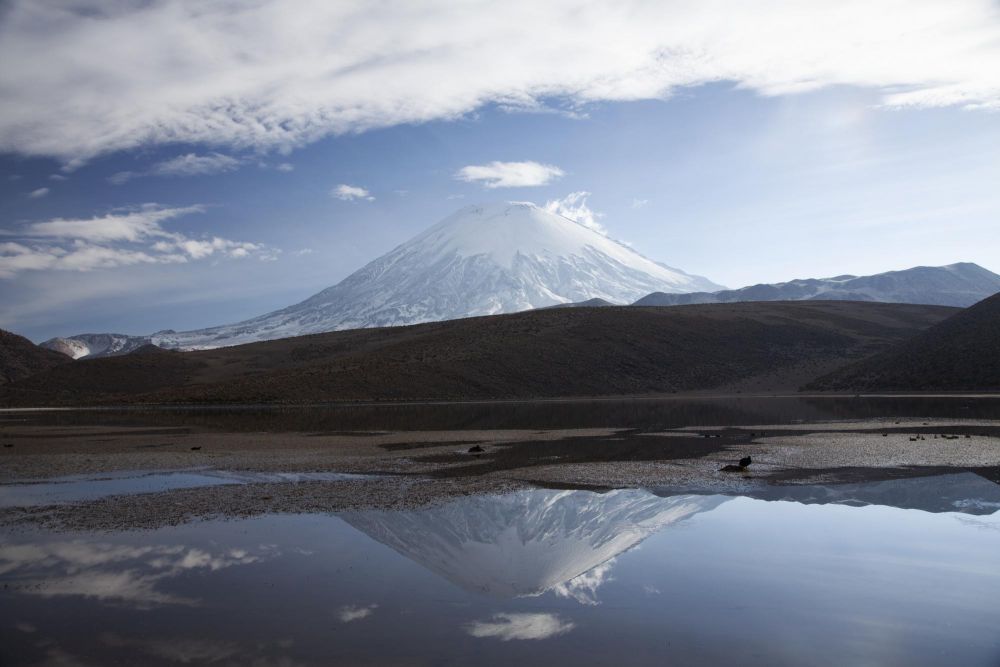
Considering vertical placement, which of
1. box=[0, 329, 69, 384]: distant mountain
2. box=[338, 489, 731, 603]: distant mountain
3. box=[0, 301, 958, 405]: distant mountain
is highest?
box=[0, 329, 69, 384]: distant mountain

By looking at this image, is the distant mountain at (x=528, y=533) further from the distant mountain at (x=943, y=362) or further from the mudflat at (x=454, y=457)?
the distant mountain at (x=943, y=362)

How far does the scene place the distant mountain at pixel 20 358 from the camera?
409 ft

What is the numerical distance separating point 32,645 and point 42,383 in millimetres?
100442

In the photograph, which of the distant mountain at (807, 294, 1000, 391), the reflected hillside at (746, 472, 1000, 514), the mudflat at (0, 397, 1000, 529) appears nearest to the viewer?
the reflected hillside at (746, 472, 1000, 514)

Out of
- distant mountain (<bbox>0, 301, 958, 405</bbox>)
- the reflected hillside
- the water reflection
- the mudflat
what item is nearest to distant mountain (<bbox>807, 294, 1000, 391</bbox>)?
the water reflection

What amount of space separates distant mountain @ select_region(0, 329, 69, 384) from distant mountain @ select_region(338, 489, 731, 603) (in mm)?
124896

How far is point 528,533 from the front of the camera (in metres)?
13.8

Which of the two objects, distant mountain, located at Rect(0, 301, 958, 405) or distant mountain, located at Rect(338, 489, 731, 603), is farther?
distant mountain, located at Rect(0, 301, 958, 405)

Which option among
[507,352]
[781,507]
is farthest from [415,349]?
[781,507]

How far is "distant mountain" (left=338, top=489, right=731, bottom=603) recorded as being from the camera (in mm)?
11016

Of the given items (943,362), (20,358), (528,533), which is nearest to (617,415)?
(943,362)

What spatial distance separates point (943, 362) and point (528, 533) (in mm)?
56668

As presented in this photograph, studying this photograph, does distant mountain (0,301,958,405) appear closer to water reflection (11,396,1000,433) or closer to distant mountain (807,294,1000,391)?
distant mountain (807,294,1000,391)

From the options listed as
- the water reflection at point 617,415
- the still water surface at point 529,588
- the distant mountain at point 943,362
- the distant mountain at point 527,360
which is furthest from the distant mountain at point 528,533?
A: the distant mountain at point 527,360
